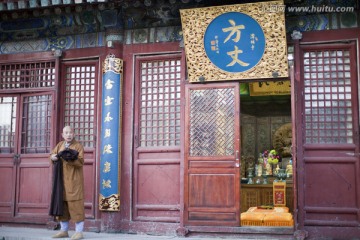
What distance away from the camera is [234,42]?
723cm

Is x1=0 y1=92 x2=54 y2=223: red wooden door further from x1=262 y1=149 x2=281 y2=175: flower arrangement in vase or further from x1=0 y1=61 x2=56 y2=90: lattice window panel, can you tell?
x1=262 y1=149 x2=281 y2=175: flower arrangement in vase

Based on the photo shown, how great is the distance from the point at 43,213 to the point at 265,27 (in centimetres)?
477

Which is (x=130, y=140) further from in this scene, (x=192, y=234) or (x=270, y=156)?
(x=270, y=156)

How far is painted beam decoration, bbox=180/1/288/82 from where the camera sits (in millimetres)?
7059

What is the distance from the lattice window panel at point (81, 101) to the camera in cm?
828

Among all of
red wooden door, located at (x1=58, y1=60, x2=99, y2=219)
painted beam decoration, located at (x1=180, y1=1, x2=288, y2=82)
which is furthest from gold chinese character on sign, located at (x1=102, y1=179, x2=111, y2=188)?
painted beam decoration, located at (x1=180, y1=1, x2=288, y2=82)

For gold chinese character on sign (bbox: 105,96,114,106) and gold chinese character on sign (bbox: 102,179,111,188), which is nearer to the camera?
gold chinese character on sign (bbox: 102,179,111,188)

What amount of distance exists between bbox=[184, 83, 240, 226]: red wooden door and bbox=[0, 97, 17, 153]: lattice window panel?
11.0 ft

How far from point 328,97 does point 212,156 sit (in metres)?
1.94

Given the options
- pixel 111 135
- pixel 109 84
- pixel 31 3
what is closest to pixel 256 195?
pixel 111 135

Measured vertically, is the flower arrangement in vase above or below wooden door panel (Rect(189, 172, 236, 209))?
above

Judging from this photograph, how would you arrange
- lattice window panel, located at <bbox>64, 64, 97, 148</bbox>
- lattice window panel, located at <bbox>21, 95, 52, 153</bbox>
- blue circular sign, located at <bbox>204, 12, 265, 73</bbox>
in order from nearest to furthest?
blue circular sign, located at <bbox>204, 12, 265, 73</bbox>
lattice window panel, located at <bbox>64, 64, 97, 148</bbox>
lattice window panel, located at <bbox>21, 95, 52, 153</bbox>

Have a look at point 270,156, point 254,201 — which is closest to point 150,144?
point 254,201

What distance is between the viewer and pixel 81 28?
837cm
